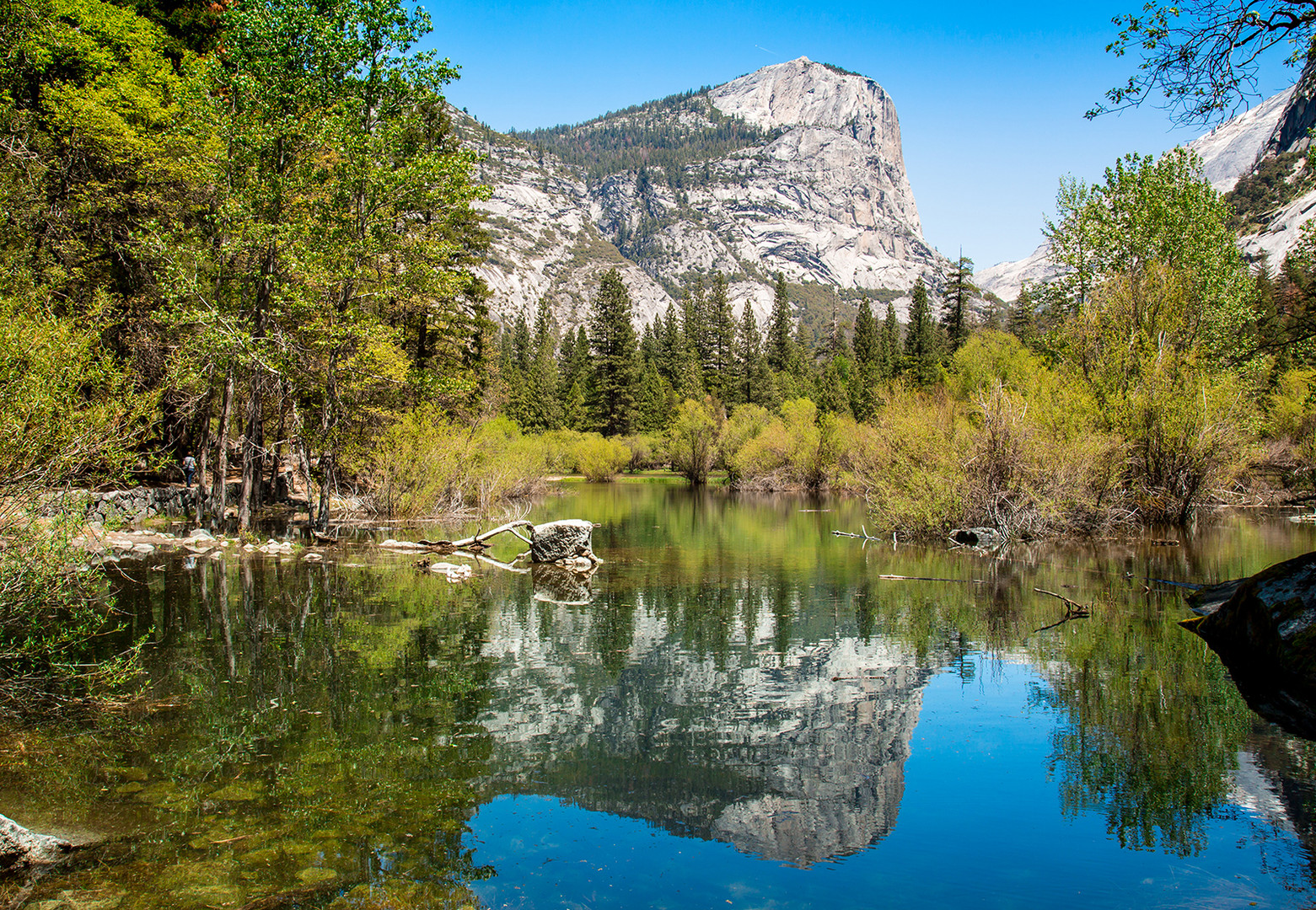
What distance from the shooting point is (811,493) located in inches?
1914

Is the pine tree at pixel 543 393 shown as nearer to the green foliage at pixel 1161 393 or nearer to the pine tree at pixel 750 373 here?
the pine tree at pixel 750 373

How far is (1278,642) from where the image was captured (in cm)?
833

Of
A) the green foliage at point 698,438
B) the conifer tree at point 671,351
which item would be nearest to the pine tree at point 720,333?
the conifer tree at point 671,351

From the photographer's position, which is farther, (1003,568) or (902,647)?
(1003,568)

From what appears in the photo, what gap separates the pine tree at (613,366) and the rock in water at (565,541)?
197ft

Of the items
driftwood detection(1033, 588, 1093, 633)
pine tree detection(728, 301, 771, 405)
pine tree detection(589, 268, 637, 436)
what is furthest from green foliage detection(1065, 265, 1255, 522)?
pine tree detection(589, 268, 637, 436)

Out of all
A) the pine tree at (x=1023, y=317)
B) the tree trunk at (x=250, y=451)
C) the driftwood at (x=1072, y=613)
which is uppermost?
the pine tree at (x=1023, y=317)

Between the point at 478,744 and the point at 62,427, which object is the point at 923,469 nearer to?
the point at 478,744

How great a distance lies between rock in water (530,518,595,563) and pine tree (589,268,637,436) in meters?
59.9

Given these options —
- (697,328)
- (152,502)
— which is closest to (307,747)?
(152,502)

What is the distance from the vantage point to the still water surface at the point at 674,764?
497 centimetres

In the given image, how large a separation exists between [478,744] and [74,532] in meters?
4.40

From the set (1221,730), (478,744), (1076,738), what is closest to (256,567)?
(478,744)

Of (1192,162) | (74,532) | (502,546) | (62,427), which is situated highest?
(1192,162)
